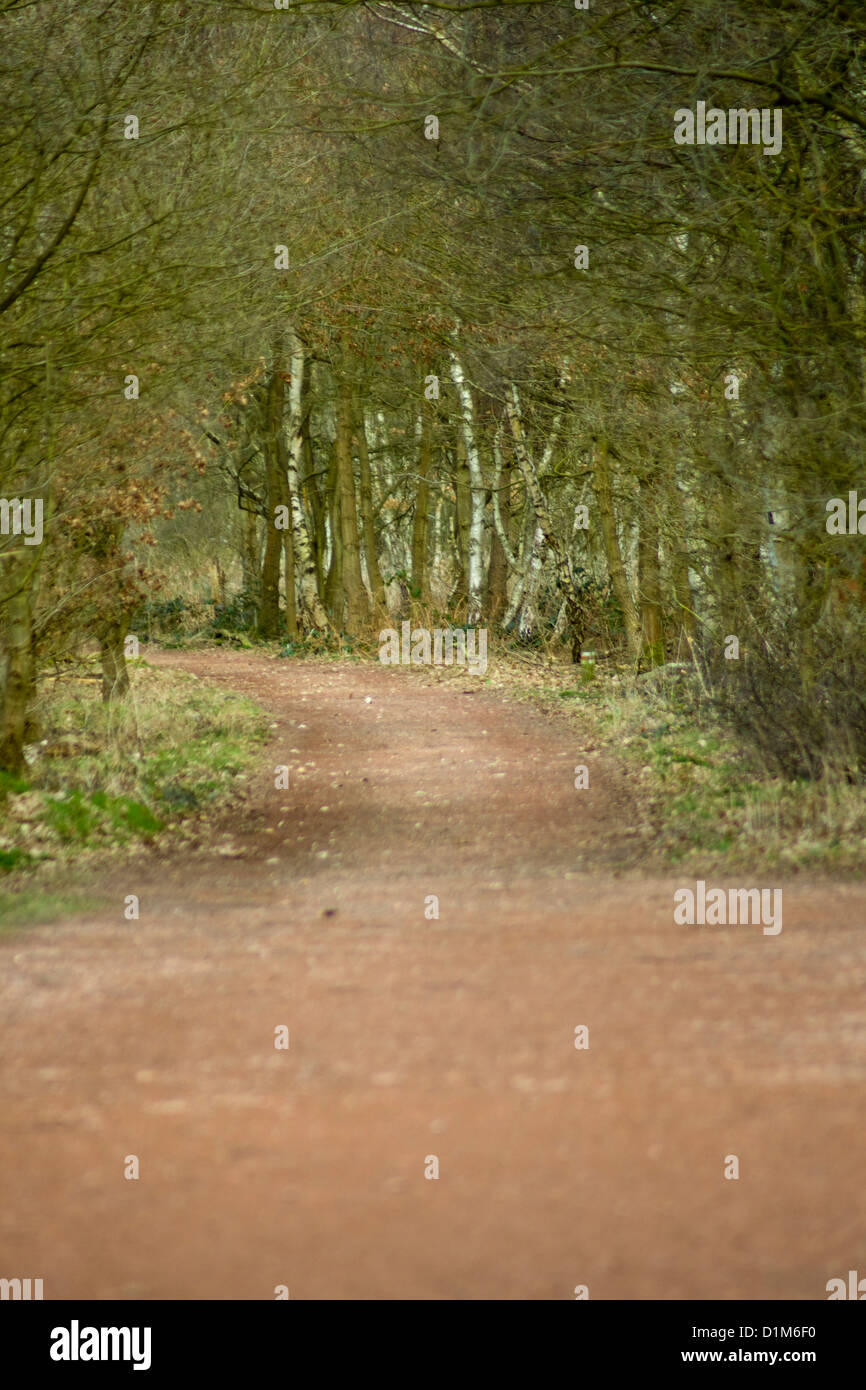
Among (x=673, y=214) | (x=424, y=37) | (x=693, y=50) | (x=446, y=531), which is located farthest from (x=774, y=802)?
(x=446, y=531)

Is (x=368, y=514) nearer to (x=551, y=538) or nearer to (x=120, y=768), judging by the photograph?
(x=551, y=538)

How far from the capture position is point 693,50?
997cm

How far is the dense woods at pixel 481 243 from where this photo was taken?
1034cm
